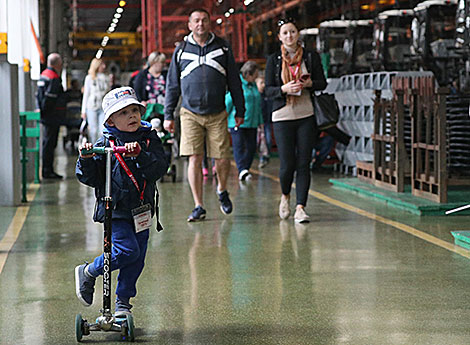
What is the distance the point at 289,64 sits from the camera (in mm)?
8547

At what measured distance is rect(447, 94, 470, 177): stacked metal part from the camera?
1020cm

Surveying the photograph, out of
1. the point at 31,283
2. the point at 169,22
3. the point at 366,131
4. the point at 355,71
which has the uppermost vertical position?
the point at 169,22

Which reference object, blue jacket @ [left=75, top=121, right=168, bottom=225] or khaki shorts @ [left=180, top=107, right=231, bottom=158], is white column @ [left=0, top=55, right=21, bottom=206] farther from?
blue jacket @ [left=75, top=121, right=168, bottom=225]

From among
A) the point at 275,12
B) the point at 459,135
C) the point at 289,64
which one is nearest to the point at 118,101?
the point at 289,64

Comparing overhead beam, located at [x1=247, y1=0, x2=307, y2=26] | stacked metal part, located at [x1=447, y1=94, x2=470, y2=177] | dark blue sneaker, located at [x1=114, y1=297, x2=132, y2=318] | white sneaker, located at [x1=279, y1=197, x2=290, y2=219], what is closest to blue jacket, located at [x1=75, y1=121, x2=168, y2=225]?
dark blue sneaker, located at [x1=114, y1=297, x2=132, y2=318]

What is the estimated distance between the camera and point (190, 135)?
8.66 meters

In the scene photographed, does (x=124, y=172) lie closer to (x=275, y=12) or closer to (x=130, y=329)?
(x=130, y=329)

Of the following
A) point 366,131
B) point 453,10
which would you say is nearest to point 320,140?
point 366,131

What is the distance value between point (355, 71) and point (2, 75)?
786cm

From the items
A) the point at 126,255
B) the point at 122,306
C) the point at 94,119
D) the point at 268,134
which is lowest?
the point at 122,306

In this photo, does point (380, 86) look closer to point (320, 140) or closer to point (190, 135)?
point (320, 140)

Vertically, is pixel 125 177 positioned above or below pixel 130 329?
above

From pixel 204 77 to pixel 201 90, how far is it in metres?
0.13

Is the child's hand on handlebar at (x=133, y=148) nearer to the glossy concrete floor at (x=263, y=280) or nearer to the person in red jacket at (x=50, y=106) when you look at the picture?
the glossy concrete floor at (x=263, y=280)
